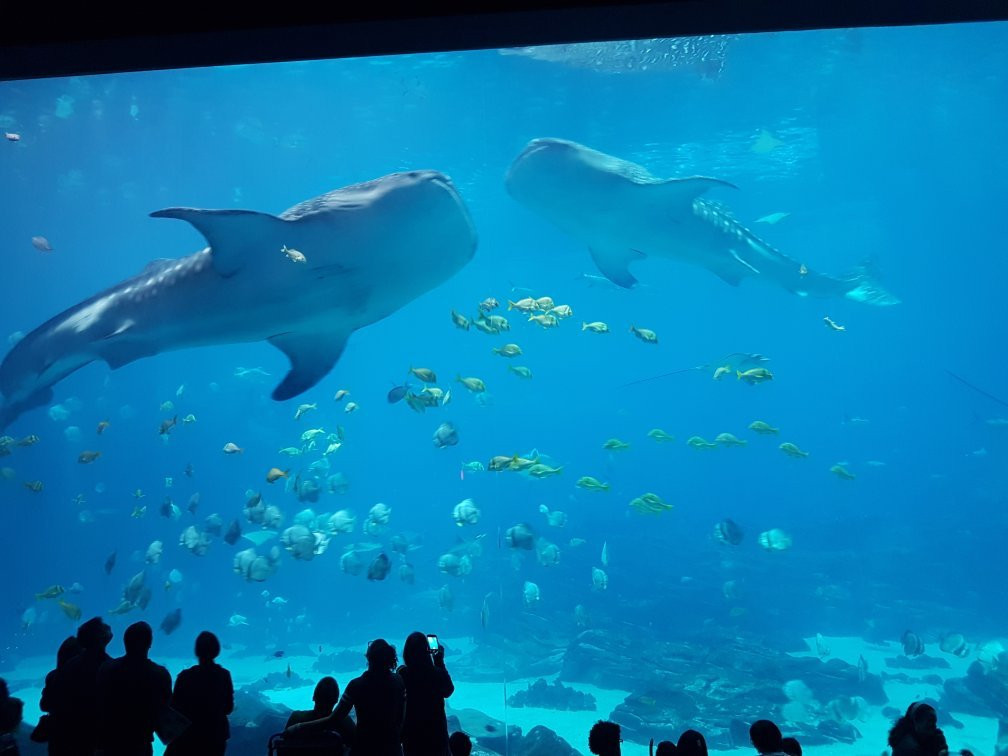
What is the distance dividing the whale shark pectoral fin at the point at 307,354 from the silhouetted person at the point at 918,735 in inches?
174

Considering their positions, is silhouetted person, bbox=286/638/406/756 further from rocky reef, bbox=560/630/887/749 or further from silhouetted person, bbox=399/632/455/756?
rocky reef, bbox=560/630/887/749

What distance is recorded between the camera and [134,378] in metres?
43.1

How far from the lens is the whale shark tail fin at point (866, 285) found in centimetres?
1180

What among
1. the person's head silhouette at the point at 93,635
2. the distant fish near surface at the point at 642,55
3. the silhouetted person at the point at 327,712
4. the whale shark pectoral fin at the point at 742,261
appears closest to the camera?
the silhouetted person at the point at 327,712

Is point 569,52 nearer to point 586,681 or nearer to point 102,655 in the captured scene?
point 586,681

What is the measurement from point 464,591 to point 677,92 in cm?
1700

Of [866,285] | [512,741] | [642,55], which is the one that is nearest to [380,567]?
[512,741]

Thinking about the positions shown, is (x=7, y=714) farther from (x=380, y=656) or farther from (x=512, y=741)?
(x=512, y=741)

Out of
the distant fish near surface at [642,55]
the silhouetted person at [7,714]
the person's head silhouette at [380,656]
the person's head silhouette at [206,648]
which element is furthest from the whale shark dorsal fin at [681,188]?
the silhouetted person at [7,714]

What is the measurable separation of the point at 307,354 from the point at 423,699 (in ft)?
11.5

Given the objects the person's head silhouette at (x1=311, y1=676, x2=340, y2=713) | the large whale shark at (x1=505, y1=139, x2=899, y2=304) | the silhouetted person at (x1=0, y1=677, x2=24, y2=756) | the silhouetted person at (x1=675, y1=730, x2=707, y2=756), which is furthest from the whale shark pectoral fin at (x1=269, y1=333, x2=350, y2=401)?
the silhouetted person at (x1=675, y1=730, x2=707, y2=756)

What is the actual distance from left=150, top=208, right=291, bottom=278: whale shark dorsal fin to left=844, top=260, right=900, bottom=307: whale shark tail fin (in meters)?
10.7

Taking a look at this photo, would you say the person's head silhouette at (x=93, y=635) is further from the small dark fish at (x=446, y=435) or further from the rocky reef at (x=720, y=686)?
the rocky reef at (x=720, y=686)

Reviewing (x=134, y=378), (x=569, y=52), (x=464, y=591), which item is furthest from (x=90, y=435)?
(x=569, y=52)
